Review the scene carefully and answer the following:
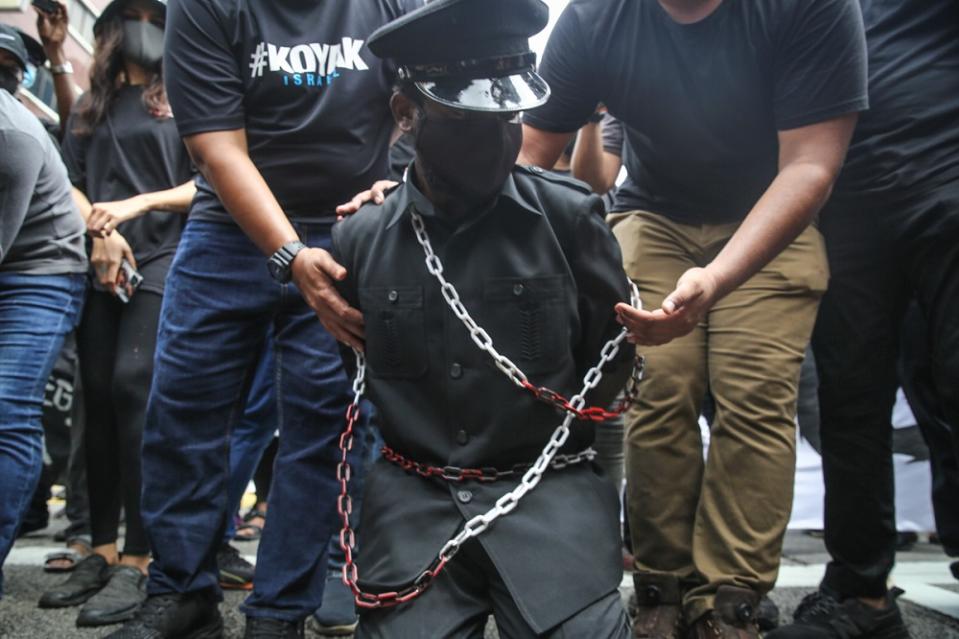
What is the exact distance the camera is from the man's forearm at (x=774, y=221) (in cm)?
196

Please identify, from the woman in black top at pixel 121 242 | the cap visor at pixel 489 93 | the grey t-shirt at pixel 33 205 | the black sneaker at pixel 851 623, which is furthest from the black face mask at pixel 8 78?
the black sneaker at pixel 851 623

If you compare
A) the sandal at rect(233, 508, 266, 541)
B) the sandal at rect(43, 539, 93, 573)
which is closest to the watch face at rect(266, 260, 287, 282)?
the sandal at rect(43, 539, 93, 573)

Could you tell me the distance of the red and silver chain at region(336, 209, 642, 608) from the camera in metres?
1.65

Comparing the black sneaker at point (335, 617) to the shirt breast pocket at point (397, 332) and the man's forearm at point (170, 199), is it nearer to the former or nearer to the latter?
the shirt breast pocket at point (397, 332)

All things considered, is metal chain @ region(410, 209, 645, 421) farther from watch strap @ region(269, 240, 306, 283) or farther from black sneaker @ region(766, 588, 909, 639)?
black sneaker @ region(766, 588, 909, 639)

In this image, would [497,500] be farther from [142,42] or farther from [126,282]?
[142,42]

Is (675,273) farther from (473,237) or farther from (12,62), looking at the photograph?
(12,62)

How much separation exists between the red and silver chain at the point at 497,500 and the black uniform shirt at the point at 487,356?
A: 26mm

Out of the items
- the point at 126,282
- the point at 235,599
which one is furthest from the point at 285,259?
the point at 235,599

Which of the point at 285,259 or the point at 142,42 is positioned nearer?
the point at 285,259

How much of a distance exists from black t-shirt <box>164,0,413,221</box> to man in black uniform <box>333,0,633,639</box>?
2.07ft

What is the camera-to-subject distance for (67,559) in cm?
361

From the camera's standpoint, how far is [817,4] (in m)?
2.13

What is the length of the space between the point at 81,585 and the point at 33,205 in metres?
1.27
